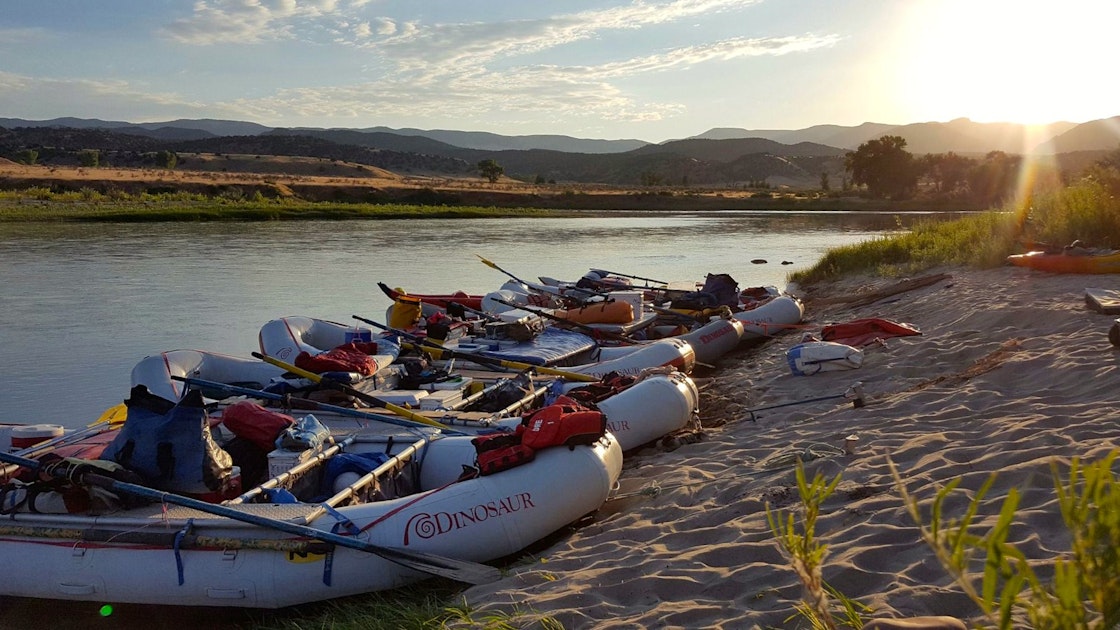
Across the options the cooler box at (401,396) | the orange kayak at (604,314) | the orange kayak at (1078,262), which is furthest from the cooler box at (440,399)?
the orange kayak at (1078,262)

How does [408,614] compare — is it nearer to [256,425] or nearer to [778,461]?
[256,425]

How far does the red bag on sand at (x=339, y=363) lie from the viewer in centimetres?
957

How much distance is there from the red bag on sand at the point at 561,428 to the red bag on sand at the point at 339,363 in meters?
3.57

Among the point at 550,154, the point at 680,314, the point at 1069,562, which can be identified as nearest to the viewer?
the point at 1069,562

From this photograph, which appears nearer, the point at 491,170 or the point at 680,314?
the point at 680,314

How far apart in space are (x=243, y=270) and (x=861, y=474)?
21.9 metres

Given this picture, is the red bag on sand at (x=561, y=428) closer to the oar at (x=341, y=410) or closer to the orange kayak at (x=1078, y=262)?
the oar at (x=341, y=410)

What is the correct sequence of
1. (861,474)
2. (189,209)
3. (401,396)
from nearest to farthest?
1. (861,474)
2. (401,396)
3. (189,209)

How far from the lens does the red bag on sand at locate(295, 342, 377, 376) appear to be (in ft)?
31.4

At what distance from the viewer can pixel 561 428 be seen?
6.46 m

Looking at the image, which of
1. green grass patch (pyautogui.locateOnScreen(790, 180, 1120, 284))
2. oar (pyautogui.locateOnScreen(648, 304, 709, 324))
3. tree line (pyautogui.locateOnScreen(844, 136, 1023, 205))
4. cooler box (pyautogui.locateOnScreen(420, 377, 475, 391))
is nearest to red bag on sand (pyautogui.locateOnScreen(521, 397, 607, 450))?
cooler box (pyautogui.locateOnScreen(420, 377, 475, 391))

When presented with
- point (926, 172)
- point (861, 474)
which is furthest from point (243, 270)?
point (926, 172)

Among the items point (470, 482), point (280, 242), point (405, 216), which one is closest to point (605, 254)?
point (280, 242)

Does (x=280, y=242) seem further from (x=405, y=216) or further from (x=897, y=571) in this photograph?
(x=897, y=571)
